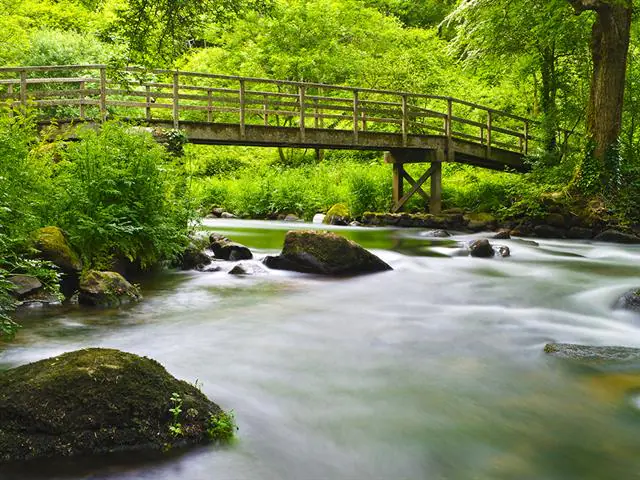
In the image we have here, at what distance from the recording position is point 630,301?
25.6 ft

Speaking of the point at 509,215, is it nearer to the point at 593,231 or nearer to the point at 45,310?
the point at 593,231

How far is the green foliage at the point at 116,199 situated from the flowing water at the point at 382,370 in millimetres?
727

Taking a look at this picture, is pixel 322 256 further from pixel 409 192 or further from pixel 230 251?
pixel 409 192

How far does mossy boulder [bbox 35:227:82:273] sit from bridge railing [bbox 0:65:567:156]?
5.71 ft

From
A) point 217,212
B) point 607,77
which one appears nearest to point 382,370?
point 607,77

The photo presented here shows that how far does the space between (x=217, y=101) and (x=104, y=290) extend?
31.6 feet

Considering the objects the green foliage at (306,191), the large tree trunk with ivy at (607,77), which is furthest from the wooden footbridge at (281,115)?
the large tree trunk with ivy at (607,77)

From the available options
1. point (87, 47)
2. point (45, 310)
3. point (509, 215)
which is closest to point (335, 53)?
point (87, 47)

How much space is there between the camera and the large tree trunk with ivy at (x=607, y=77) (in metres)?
14.5

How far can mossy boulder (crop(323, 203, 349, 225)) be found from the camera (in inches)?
773

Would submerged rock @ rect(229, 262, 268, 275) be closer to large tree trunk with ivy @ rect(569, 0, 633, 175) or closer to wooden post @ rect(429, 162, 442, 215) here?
large tree trunk with ivy @ rect(569, 0, 633, 175)

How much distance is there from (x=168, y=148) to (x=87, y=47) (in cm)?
1091

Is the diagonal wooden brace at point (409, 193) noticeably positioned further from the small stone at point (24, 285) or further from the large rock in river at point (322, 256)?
the small stone at point (24, 285)

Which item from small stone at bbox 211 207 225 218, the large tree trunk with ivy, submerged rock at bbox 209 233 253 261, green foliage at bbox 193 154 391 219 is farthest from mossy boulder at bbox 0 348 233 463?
small stone at bbox 211 207 225 218
